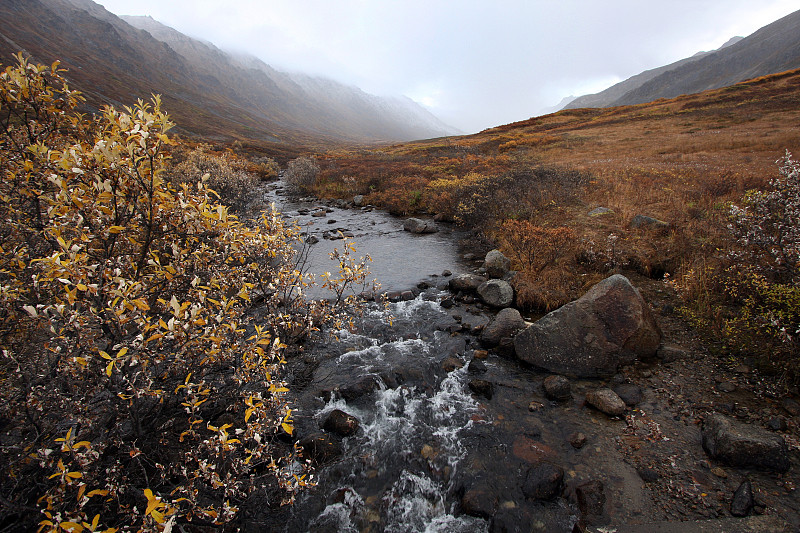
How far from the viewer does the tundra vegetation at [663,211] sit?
7.59 metres

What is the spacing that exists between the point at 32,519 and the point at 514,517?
6249 millimetres

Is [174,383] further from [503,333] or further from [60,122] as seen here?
[503,333]

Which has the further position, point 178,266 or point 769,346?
point 769,346

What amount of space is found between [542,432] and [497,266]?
8.01 m

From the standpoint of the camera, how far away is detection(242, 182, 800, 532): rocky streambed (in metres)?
5.27

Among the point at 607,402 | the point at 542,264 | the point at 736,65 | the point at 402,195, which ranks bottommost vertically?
the point at 607,402

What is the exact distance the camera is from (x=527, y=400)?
25.3ft

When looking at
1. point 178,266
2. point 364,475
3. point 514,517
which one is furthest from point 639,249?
point 178,266

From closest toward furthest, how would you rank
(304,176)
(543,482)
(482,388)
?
(543,482), (482,388), (304,176)

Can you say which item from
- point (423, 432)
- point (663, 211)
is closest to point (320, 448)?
point (423, 432)

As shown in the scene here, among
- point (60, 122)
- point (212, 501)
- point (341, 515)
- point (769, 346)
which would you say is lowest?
point (341, 515)

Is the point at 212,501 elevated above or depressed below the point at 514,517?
above

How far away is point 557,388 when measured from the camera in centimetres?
760

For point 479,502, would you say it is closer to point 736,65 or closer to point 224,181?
point 224,181
